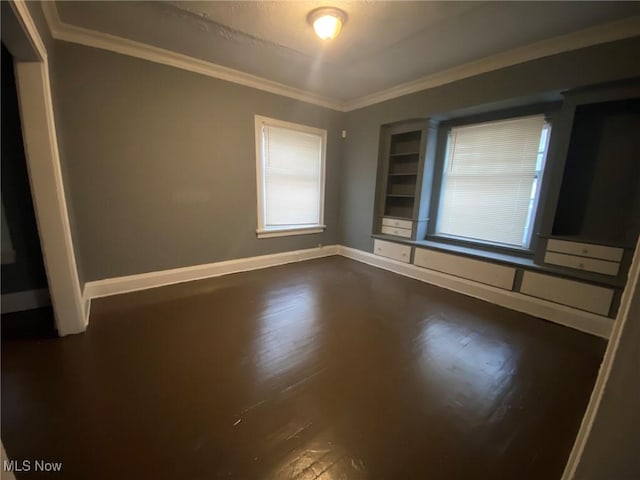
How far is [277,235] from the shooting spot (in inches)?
163

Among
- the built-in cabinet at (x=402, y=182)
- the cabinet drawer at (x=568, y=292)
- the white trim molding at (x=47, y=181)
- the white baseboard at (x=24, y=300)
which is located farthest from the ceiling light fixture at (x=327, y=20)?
the white baseboard at (x=24, y=300)

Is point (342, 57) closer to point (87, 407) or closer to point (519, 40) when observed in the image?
point (519, 40)

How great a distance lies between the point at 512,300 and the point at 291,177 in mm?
3249

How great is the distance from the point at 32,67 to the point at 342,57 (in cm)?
254

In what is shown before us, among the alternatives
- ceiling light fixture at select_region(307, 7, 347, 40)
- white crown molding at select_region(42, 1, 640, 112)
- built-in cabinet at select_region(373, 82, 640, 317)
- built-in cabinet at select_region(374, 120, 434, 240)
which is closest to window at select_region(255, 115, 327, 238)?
white crown molding at select_region(42, 1, 640, 112)

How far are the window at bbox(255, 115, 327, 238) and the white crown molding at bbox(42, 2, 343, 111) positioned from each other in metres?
0.43

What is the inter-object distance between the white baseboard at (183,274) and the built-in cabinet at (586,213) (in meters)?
2.58

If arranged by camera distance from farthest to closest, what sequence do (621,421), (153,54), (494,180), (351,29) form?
(494,180), (153,54), (351,29), (621,421)

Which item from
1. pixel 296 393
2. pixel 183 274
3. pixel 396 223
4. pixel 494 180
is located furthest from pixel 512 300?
pixel 183 274

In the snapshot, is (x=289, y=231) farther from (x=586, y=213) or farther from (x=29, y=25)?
(x=586, y=213)

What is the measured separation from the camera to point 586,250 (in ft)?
8.27

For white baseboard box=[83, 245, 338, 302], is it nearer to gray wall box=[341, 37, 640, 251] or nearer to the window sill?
the window sill

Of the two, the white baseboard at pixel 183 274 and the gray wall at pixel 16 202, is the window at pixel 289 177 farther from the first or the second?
the gray wall at pixel 16 202

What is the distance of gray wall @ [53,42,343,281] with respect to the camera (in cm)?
260
